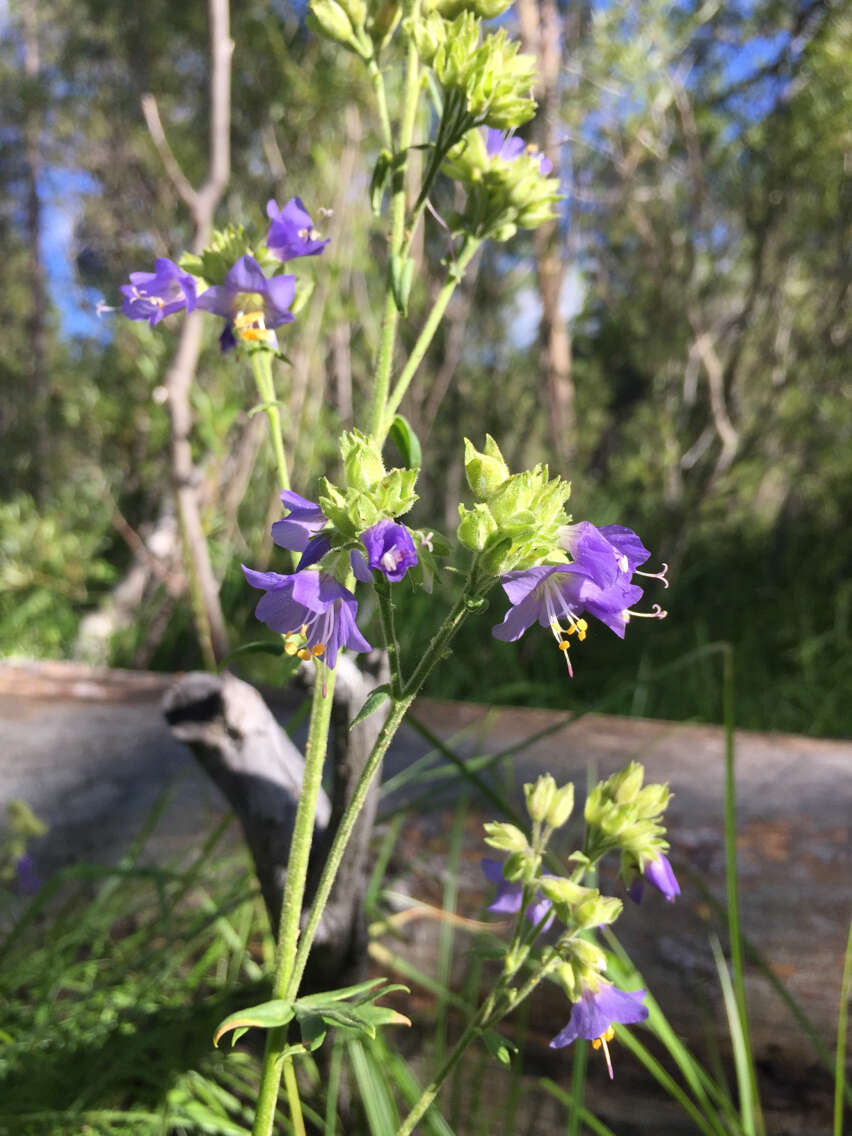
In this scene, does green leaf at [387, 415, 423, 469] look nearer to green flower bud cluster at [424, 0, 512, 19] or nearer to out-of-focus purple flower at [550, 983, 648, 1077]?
green flower bud cluster at [424, 0, 512, 19]

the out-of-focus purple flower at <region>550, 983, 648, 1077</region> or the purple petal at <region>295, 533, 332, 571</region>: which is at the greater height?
the purple petal at <region>295, 533, 332, 571</region>

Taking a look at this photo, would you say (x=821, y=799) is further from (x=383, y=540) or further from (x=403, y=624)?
(x=403, y=624)

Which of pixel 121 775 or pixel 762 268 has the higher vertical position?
pixel 762 268

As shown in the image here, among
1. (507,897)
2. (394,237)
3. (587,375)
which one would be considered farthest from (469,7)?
(587,375)

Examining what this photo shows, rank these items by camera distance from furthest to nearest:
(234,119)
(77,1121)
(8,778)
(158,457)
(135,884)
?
(234,119)
(158,457)
(8,778)
(135,884)
(77,1121)

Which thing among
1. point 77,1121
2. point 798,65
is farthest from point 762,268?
point 77,1121

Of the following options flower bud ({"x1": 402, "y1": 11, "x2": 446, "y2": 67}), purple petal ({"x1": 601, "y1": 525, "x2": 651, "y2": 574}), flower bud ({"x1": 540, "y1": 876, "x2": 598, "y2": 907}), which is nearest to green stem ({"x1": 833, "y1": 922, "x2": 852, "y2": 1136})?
flower bud ({"x1": 540, "y1": 876, "x2": 598, "y2": 907})

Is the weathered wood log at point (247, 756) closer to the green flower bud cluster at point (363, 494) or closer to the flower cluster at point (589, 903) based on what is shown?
the flower cluster at point (589, 903)

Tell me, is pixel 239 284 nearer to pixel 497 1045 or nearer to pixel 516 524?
pixel 516 524
